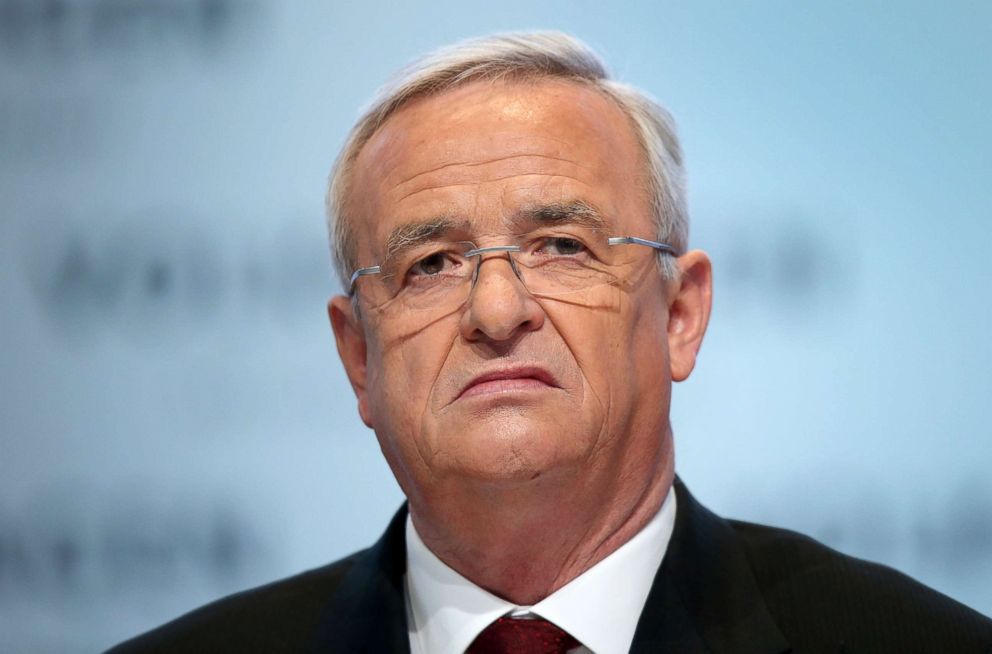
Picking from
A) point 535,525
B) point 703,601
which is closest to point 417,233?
point 535,525

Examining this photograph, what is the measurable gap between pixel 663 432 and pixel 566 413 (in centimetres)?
29

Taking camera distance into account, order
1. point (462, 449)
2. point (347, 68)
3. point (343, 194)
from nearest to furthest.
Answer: point (462, 449)
point (343, 194)
point (347, 68)

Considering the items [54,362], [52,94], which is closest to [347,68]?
[52,94]

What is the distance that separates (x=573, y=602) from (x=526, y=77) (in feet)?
3.17

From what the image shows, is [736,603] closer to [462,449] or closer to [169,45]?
[462,449]

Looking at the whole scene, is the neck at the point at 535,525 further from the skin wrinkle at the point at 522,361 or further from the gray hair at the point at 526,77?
the gray hair at the point at 526,77

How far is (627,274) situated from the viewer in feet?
8.16

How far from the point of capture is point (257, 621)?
8.99ft

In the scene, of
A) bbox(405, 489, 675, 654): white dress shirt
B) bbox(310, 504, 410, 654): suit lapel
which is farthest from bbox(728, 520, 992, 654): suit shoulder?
bbox(310, 504, 410, 654): suit lapel

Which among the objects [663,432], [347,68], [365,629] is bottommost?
[365,629]

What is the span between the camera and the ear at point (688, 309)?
264 cm

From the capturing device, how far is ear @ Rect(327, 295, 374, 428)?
269 cm

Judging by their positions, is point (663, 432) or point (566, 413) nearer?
point (566, 413)

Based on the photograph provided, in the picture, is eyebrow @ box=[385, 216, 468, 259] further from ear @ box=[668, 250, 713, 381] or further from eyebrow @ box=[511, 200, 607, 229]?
ear @ box=[668, 250, 713, 381]
